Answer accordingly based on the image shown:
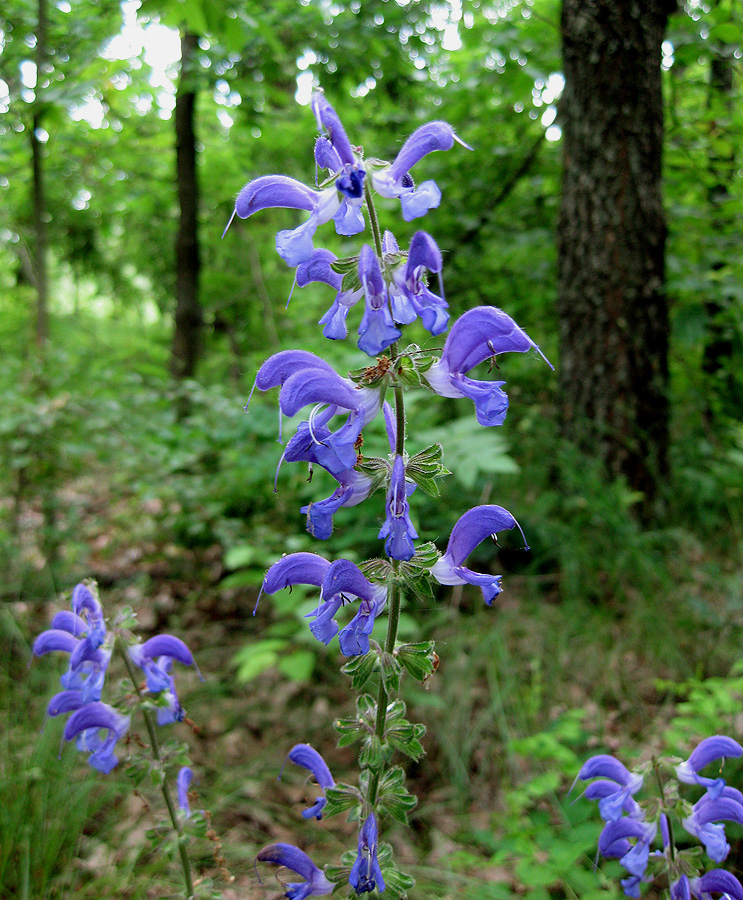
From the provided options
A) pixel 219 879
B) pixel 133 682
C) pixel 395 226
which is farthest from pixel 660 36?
pixel 219 879

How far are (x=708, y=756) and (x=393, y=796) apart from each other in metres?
0.74

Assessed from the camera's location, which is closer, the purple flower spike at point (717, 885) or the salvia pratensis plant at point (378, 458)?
the salvia pratensis plant at point (378, 458)

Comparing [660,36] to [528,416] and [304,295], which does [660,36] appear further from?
[304,295]

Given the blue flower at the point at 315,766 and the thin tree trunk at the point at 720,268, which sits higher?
the thin tree trunk at the point at 720,268

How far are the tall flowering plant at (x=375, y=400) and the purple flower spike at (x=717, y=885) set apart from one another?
24.8 inches

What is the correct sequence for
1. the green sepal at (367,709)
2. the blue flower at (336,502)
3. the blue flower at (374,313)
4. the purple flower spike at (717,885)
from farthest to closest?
the purple flower spike at (717,885) → the green sepal at (367,709) → the blue flower at (336,502) → the blue flower at (374,313)

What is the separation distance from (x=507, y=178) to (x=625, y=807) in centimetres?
458

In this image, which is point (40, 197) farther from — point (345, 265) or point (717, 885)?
point (717, 885)

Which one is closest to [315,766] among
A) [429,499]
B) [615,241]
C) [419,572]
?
[419,572]

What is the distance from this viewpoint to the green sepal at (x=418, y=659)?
41.4 inches

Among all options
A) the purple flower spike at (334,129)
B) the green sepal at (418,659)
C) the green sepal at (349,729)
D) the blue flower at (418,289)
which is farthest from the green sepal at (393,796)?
the purple flower spike at (334,129)

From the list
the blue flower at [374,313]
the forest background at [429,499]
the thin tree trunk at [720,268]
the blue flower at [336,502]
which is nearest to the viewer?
the blue flower at [374,313]

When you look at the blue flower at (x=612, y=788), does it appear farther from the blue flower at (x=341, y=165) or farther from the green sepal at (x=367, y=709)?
the blue flower at (x=341, y=165)

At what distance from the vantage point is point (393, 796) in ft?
3.65
